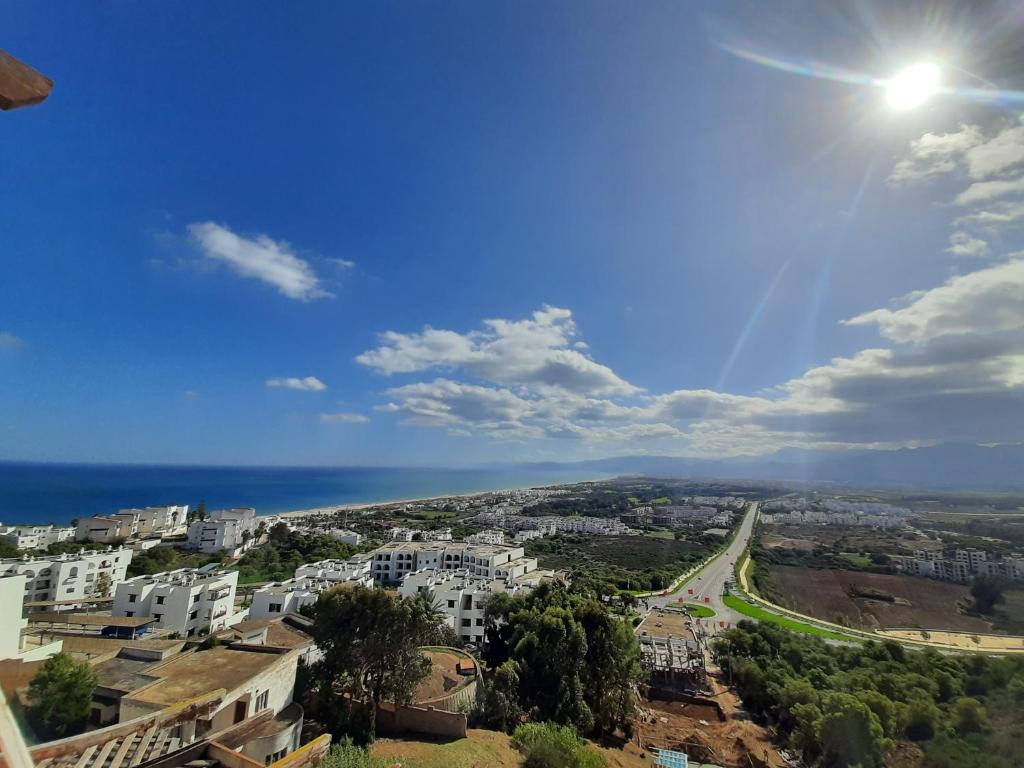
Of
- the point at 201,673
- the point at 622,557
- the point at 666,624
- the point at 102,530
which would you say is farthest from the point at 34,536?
the point at 622,557

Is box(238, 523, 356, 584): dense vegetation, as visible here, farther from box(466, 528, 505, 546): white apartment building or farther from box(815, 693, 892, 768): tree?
box(815, 693, 892, 768): tree

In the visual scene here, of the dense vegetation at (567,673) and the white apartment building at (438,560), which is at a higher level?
the dense vegetation at (567,673)

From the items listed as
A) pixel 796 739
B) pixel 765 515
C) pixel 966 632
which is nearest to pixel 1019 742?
pixel 796 739

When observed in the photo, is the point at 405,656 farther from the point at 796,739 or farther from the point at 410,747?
the point at 796,739

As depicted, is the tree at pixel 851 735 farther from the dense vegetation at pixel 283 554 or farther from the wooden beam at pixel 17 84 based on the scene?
the dense vegetation at pixel 283 554

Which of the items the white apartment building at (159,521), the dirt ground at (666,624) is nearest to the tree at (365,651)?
the dirt ground at (666,624)

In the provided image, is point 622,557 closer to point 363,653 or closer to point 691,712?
point 691,712
